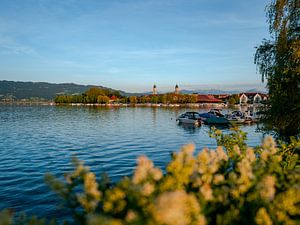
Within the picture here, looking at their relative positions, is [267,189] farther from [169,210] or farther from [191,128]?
[191,128]

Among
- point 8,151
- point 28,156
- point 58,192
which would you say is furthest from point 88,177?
point 8,151

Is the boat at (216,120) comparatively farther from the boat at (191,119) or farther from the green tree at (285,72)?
the green tree at (285,72)

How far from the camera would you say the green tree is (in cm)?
1461

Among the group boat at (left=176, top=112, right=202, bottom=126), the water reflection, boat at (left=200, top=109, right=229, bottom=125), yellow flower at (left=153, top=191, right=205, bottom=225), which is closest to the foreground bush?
yellow flower at (left=153, top=191, right=205, bottom=225)

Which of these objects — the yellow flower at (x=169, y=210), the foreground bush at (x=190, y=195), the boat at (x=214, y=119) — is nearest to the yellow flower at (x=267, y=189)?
the foreground bush at (x=190, y=195)

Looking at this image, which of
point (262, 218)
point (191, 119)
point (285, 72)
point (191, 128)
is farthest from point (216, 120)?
point (262, 218)

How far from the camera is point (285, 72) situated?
14.3 metres

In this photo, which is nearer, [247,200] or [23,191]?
[247,200]

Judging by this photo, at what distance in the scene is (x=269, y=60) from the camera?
16734mm

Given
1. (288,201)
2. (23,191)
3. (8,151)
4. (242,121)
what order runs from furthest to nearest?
(242,121), (8,151), (23,191), (288,201)

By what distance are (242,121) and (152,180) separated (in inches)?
2149

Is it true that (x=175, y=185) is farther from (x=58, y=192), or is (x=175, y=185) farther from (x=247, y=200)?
(x=58, y=192)

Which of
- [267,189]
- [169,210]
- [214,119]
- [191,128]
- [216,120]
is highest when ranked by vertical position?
[169,210]

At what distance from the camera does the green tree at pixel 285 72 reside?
14.6m
